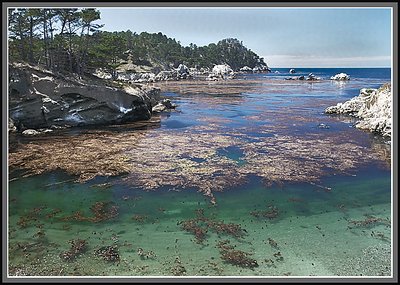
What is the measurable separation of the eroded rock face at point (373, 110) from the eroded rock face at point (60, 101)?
21541mm

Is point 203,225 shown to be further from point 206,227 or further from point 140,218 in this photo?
point 140,218

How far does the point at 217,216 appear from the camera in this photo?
14.3 metres

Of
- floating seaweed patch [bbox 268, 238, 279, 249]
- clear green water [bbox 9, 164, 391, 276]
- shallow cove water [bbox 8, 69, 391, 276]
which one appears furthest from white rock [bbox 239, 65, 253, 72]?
floating seaweed patch [bbox 268, 238, 279, 249]

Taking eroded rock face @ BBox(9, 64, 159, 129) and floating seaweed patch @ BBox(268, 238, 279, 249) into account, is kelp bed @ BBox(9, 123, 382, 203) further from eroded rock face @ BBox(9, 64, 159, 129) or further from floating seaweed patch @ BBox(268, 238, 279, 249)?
floating seaweed patch @ BBox(268, 238, 279, 249)

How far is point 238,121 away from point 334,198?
1992 cm

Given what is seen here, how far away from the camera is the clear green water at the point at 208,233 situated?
35.4 feet

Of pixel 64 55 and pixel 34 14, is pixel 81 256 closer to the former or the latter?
pixel 34 14

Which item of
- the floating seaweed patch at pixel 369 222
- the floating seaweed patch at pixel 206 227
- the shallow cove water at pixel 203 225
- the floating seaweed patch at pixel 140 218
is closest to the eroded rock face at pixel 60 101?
the shallow cove water at pixel 203 225

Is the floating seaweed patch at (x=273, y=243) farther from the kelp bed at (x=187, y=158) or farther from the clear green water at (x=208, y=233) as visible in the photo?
the kelp bed at (x=187, y=158)

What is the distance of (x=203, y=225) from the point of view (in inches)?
532

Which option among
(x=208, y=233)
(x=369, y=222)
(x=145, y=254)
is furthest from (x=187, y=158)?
(x=369, y=222)

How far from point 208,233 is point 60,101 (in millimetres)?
22093

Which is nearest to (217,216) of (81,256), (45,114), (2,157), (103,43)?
(81,256)

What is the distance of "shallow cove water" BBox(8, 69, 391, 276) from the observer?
426 inches
